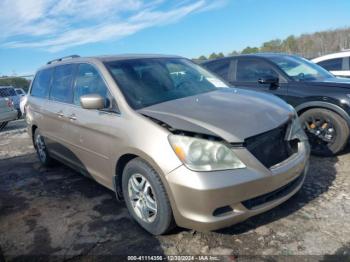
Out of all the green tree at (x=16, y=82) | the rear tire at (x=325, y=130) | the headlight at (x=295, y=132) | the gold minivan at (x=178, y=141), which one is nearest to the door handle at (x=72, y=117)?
the gold minivan at (x=178, y=141)

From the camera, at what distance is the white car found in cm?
833

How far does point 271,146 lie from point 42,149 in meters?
4.16

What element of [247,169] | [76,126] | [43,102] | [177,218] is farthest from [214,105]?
[43,102]

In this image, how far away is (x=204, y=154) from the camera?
2531 mm

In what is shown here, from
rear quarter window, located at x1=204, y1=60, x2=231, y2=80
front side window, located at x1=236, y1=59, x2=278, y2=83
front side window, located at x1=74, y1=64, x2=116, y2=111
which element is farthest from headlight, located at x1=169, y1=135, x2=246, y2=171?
rear quarter window, located at x1=204, y1=60, x2=231, y2=80

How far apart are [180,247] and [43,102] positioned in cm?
342

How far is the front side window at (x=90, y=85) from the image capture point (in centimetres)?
331

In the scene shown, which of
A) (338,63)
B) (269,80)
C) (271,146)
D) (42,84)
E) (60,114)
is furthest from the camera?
(338,63)

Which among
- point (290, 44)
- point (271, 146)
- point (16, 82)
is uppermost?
point (290, 44)

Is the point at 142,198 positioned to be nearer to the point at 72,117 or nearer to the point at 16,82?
the point at 72,117

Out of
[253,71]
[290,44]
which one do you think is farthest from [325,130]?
[290,44]

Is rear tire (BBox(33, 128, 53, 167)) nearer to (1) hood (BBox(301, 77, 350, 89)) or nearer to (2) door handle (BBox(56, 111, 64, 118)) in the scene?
(2) door handle (BBox(56, 111, 64, 118))

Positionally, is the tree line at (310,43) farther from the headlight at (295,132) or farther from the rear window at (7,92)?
the headlight at (295,132)

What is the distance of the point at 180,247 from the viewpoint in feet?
9.19
